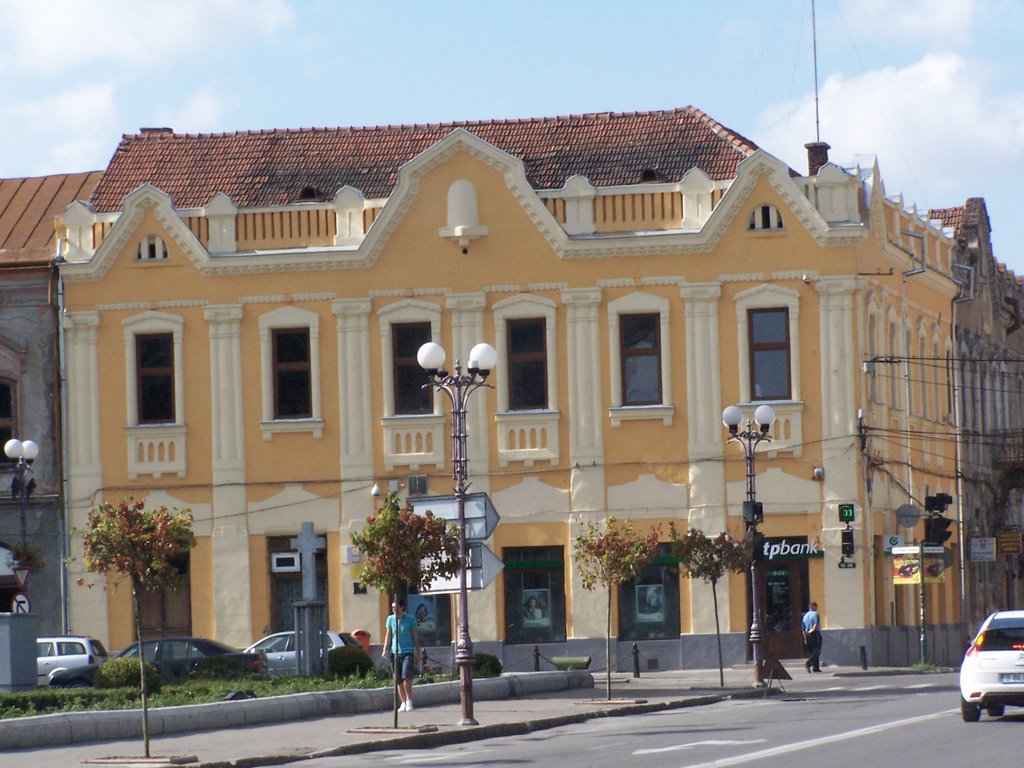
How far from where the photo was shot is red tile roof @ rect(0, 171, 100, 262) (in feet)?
158

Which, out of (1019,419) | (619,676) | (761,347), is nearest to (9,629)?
(619,676)

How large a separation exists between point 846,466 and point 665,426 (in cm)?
395

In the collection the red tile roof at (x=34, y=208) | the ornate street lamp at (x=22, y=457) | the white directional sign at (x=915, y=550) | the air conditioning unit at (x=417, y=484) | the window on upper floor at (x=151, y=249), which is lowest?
the white directional sign at (x=915, y=550)

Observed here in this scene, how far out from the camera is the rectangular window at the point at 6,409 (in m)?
47.5

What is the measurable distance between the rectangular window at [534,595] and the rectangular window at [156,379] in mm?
8368

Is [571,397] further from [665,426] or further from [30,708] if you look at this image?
[30,708]

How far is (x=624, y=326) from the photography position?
45875mm

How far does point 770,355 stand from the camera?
149 feet

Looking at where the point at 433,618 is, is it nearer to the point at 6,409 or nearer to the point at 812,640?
the point at 812,640

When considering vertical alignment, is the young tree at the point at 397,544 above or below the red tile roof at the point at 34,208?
below

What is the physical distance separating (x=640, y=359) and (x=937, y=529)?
7329mm

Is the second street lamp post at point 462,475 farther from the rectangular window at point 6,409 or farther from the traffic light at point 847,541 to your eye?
the rectangular window at point 6,409

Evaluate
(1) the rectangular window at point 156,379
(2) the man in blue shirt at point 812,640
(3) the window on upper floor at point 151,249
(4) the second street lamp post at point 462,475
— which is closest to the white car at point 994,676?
(4) the second street lamp post at point 462,475

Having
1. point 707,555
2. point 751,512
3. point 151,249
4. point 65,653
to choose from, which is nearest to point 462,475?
point 707,555
